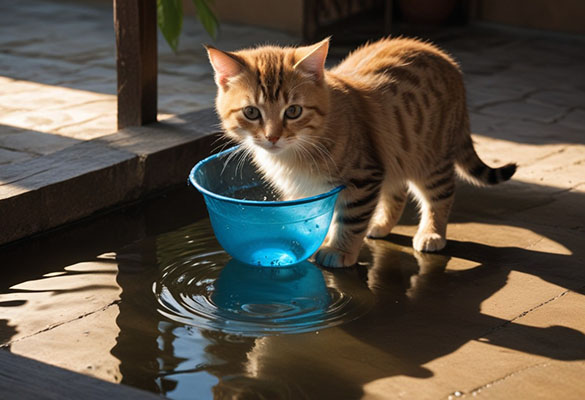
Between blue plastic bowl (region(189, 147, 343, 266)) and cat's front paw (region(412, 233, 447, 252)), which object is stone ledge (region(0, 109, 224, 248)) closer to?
blue plastic bowl (region(189, 147, 343, 266))

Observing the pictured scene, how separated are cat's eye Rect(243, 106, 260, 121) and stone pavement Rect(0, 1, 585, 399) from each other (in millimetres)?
885

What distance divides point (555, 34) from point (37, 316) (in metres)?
6.46

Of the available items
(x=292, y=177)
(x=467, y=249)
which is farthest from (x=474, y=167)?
(x=292, y=177)

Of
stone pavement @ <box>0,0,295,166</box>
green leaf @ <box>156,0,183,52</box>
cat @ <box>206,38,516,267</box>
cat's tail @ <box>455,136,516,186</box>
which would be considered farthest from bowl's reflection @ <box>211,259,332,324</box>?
stone pavement @ <box>0,0,295,166</box>

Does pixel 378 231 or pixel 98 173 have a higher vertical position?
pixel 98 173

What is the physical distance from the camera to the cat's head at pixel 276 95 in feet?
10.7

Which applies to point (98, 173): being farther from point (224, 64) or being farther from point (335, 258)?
point (335, 258)

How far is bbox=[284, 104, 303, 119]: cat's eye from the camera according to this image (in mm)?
3291

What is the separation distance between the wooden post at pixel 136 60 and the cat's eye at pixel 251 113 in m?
1.59

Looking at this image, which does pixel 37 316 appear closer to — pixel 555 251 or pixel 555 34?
pixel 555 251

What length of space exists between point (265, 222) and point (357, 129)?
580 mm

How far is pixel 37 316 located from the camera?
318 centimetres

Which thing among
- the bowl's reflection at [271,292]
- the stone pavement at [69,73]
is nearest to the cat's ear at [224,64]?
the bowl's reflection at [271,292]

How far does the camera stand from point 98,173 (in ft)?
13.8
